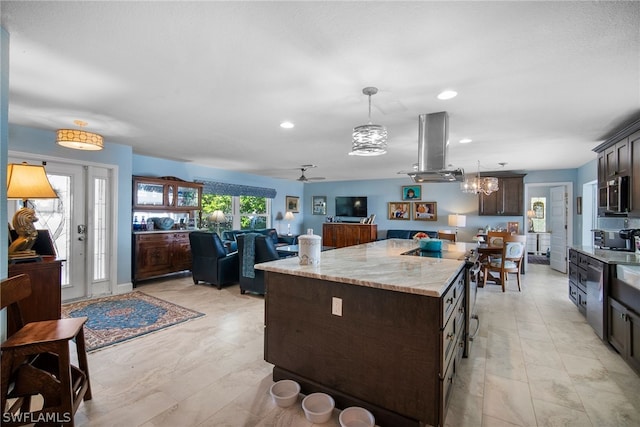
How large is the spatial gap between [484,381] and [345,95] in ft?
8.31

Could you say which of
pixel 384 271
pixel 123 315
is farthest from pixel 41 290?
pixel 384 271

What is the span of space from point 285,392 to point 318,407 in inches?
10.3

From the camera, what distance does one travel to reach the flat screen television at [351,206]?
8.73 m

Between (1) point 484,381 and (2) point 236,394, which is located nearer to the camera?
(2) point 236,394

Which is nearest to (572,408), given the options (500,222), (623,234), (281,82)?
(623,234)

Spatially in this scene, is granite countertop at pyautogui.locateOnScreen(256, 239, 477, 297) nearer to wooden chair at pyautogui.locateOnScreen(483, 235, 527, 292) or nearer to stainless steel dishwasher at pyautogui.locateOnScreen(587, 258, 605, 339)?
stainless steel dishwasher at pyautogui.locateOnScreen(587, 258, 605, 339)

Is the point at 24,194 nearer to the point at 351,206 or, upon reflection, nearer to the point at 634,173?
the point at 634,173

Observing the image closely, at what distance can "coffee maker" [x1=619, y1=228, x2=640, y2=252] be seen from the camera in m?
3.40

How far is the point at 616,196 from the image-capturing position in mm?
3404

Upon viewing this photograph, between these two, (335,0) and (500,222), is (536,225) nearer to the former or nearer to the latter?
(500,222)

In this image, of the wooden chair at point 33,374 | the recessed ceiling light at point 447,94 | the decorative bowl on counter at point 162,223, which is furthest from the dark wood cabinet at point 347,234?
the wooden chair at point 33,374

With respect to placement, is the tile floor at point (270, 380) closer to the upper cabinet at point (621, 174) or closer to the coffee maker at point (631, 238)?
the coffee maker at point (631, 238)

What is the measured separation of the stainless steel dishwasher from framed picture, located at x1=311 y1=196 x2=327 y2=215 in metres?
6.80

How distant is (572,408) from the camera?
196cm
